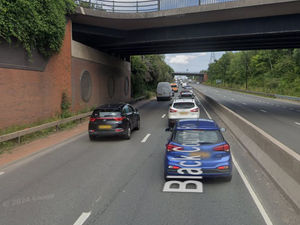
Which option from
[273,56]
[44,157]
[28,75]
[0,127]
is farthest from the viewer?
[273,56]

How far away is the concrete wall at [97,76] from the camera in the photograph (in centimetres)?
2058

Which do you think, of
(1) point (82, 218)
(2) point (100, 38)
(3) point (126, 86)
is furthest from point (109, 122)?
(3) point (126, 86)

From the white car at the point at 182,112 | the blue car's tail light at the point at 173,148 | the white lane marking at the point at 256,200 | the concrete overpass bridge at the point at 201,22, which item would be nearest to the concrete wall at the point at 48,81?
the concrete overpass bridge at the point at 201,22

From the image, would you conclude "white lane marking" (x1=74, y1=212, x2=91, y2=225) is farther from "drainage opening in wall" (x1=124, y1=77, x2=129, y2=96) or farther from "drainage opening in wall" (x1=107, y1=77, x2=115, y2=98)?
"drainage opening in wall" (x1=124, y1=77, x2=129, y2=96)

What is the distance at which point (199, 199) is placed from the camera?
5.86m

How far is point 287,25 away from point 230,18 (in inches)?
148

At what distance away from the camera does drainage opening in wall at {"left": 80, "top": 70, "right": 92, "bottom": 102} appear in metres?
21.8

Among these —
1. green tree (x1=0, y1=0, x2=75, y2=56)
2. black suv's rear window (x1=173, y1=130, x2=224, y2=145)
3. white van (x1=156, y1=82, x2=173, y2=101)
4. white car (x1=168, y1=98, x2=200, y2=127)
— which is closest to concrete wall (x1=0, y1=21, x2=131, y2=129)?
green tree (x1=0, y1=0, x2=75, y2=56)

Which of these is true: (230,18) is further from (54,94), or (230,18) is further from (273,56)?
(273,56)

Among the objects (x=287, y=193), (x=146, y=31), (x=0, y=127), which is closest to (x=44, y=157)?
(x=0, y=127)

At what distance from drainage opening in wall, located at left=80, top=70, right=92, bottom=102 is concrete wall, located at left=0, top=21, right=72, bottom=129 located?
255 centimetres

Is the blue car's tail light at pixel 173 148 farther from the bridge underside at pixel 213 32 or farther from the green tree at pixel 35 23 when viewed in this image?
the bridge underside at pixel 213 32

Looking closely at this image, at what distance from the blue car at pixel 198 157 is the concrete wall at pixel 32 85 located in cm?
927

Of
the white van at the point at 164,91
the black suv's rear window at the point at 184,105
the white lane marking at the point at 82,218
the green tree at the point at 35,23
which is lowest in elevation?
the white lane marking at the point at 82,218
